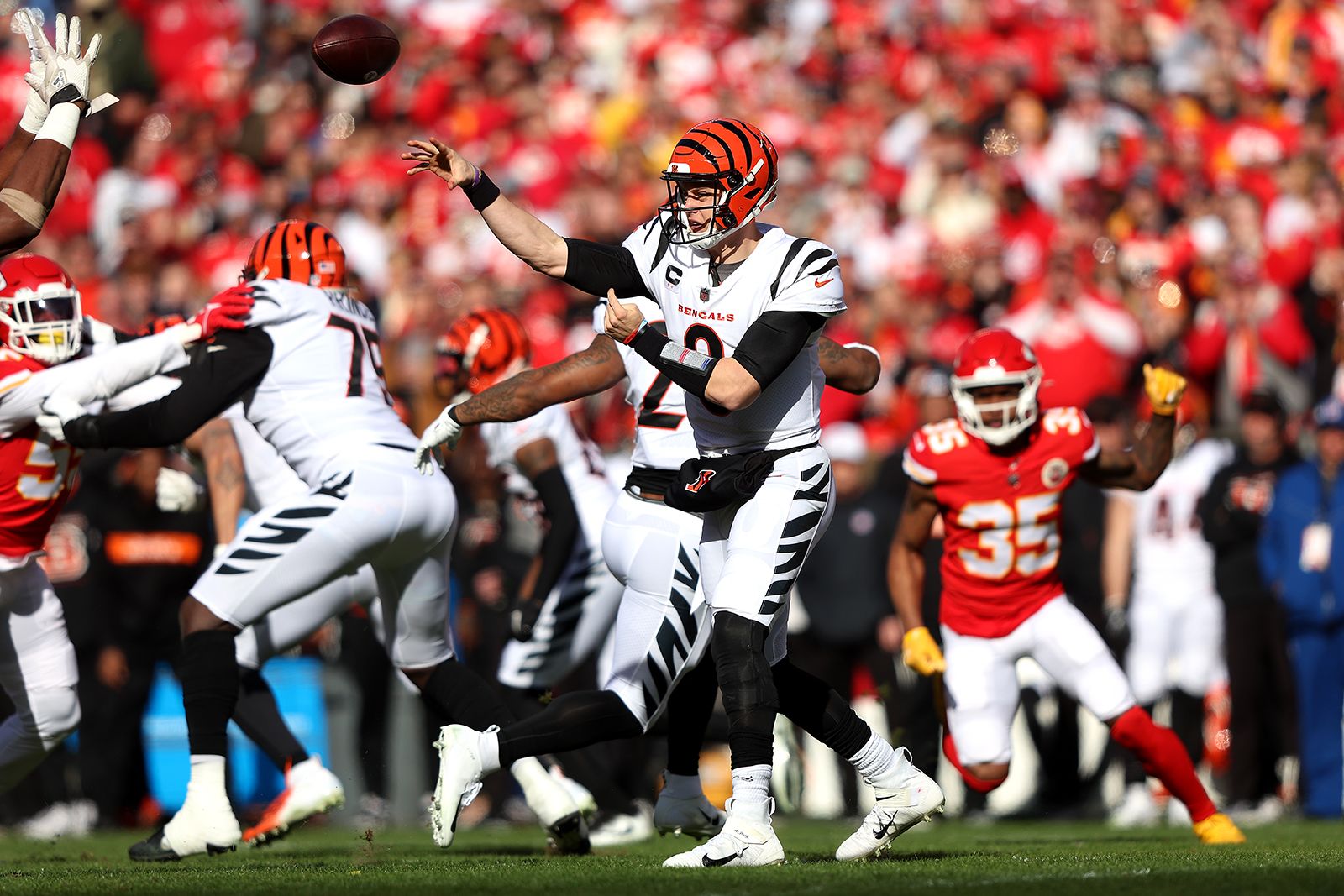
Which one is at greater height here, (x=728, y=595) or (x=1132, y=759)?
(x=728, y=595)

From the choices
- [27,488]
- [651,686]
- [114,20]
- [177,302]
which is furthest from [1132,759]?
[114,20]

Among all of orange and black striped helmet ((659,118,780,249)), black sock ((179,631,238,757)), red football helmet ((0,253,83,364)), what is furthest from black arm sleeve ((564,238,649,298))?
red football helmet ((0,253,83,364))

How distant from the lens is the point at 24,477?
277 inches

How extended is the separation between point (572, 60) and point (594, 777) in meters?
10.6

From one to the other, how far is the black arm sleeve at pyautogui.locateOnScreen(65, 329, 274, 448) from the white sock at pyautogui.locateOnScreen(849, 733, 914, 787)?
2.47m

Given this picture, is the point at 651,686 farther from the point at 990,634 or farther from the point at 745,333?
the point at 990,634

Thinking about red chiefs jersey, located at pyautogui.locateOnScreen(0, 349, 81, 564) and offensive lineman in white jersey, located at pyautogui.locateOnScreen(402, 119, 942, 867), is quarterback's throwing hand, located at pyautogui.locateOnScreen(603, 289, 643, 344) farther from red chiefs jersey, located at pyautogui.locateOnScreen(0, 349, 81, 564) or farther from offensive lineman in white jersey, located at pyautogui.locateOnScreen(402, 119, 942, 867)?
red chiefs jersey, located at pyautogui.locateOnScreen(0, 349, 81, 564)

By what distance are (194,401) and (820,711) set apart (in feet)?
7.79

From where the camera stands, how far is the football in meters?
6.45

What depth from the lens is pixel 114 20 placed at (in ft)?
54.4

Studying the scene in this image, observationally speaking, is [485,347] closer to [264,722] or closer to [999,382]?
[264,722]

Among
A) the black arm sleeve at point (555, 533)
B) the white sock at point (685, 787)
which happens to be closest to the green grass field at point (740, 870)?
the white sock at point (685, 787)

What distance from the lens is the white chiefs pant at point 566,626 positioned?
809 centimetres

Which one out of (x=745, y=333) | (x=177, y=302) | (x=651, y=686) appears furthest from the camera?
(x=177, y=302)
